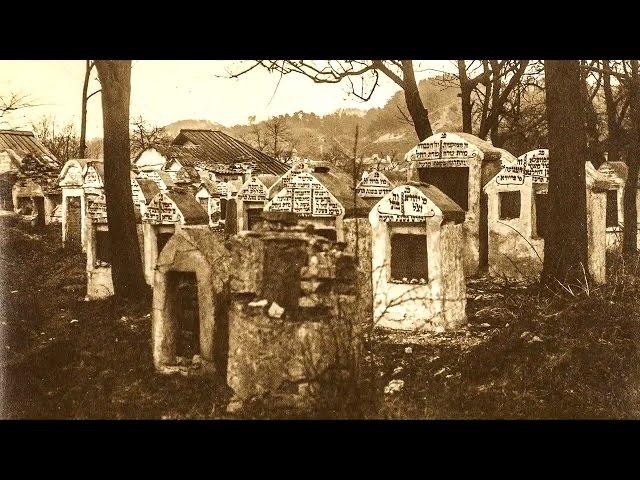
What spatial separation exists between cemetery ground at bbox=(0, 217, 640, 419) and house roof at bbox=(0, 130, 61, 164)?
0.52 m

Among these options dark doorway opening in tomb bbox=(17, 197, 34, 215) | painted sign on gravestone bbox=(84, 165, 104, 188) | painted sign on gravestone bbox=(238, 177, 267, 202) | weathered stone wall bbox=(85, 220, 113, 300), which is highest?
painted sign on gravestone bbox=(84, 165, 104, 188)

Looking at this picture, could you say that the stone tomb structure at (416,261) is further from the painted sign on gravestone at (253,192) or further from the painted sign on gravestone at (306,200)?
the painted sign on gravestone at (253,192)

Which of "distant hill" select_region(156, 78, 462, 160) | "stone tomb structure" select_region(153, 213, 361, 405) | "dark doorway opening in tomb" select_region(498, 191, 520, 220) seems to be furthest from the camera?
"dark doorway opening in tomb" select_region(498, 191, 520, 220)

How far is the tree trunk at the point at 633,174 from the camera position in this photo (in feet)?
13.8

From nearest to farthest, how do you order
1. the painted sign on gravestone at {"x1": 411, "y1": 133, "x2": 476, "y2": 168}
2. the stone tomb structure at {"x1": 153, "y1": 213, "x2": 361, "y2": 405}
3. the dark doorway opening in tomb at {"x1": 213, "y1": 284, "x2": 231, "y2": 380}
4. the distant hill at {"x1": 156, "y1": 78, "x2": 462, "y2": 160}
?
the stone tomb structure at {"x1": 153, "y1": 213, "x2": 361, "y2": 405}, the dark doorway opening in tomb at {"x1": 213, "y1": 284, "x2": 231, "y2": 380}, the distant hill at {"x1": 156, "y1": 78, "x2": 462, "y2": 160}, the painted sign on gravestone at {"x1": 411, "y1": 133, "x2": 476, "y2": 168}

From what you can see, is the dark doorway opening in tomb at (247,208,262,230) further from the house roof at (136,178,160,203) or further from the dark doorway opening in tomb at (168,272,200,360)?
the house roof at (136,178,160,203)

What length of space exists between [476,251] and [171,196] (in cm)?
226

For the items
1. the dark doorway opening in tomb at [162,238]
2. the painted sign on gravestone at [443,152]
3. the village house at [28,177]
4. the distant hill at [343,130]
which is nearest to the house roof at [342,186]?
the distant hill at [343,130]

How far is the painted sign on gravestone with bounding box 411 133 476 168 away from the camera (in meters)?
4.36

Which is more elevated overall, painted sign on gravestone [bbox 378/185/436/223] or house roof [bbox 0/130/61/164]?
house roof [bbox 0/130/61/164]

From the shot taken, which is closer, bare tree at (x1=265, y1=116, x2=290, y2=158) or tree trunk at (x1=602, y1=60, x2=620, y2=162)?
bare tree at (x1=265, y1=116, x2=290, y2=158)

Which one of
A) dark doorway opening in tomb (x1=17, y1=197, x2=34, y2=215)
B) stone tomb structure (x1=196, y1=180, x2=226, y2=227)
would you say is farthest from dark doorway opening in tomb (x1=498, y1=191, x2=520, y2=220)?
dark doorway opening in tomb (x1=17, y1=197, x2=34, y2=215)
